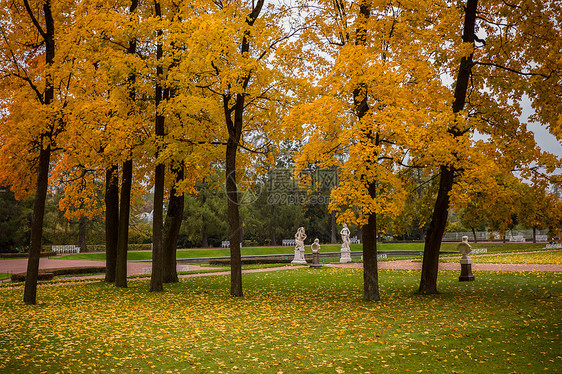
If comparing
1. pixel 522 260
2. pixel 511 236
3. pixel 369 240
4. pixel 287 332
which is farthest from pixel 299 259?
pixel 511 236

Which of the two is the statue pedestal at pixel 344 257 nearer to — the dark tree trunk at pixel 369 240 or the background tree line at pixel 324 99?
the background tree line at pixel 324 99

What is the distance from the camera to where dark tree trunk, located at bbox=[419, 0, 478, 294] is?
13398 mm

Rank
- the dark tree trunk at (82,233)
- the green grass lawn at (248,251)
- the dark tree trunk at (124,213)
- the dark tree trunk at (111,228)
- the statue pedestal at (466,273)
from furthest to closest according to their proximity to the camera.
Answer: the dark tree trunk at (82,233) < the green grass lawn at (248,251) < the dark tree trunk at (111,228) < the statue pedestal at (466,273) < the dark tree trunk at (124,213)

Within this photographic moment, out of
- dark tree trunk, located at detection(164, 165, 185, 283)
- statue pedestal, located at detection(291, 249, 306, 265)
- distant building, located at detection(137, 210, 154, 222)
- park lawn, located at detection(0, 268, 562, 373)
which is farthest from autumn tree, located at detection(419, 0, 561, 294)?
distant building, located at detection(137, 210, 154, 222)

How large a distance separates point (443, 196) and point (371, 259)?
292 centimetres

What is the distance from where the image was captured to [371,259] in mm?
12570

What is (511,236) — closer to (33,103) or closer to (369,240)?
(369,240)

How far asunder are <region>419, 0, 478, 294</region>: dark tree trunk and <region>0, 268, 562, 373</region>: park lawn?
0.65 m

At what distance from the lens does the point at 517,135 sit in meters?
13.8

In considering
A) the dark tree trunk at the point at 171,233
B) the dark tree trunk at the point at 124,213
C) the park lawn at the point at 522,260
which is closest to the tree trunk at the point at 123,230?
the dark tree trunk at the point at 124,213

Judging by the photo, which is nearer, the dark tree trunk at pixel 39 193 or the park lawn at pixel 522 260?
the dark tree trunk at pixel 39 193

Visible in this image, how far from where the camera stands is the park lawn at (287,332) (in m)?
6.58

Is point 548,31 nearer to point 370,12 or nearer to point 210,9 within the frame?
point 370,12

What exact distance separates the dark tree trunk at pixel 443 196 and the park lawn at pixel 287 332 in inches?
25.7
